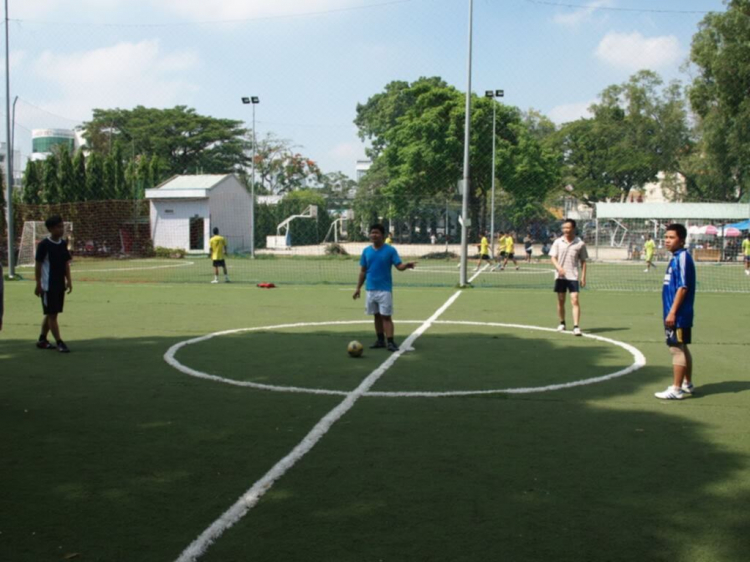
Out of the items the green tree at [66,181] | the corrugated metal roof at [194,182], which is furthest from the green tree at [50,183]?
the corrugated metal roof at [194,182]

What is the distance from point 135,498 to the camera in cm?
469

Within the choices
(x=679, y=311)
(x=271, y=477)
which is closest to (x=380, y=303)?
(x=679, y=311)

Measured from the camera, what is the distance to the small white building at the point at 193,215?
4478 centimetres

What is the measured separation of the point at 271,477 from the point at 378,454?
93 cm

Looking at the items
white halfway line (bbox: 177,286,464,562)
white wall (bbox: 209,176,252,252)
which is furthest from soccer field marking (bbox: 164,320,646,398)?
white wall (bbox: 209,176,252,252)

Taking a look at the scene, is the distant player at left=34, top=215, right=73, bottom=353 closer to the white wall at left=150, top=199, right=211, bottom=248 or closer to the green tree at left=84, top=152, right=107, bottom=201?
the white wall at left=150, top=199, right=211, bottom=248

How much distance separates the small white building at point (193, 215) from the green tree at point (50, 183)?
5.32 metres

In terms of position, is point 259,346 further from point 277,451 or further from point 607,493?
point 607,493

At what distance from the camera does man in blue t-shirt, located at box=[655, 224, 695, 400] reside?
7.35 metres

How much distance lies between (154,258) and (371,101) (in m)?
55.2

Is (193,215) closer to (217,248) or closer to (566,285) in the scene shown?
(217,248)

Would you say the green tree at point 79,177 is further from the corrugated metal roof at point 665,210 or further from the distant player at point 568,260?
the distant player at point 568,260

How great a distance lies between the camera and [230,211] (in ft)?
157

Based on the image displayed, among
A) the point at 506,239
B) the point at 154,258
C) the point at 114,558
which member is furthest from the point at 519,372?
A: the point at 154,258
